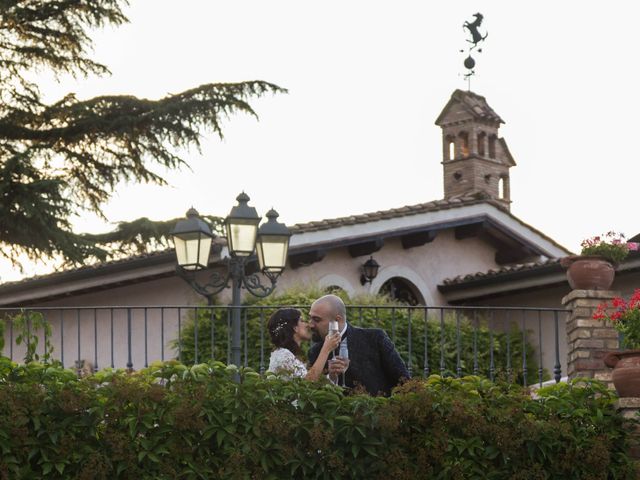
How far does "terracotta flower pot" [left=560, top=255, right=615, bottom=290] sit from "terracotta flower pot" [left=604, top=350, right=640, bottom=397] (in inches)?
128

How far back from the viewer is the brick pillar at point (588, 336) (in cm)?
1277

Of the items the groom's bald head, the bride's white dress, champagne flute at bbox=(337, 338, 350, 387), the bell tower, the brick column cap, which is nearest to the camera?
champagne flute at bbox=(337, 338, 350, 387)

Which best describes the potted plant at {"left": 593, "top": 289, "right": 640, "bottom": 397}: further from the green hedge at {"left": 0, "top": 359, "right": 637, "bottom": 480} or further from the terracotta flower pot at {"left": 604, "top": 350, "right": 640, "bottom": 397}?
the green hedge at {"left": 0, "top": 359, "right": 637, "bottom": 480}

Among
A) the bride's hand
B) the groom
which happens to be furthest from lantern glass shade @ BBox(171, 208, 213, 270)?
the bride's hand

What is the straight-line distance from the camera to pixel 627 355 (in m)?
9.73

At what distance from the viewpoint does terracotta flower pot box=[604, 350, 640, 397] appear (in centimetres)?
951

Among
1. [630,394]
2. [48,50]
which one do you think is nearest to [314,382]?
[630,394]

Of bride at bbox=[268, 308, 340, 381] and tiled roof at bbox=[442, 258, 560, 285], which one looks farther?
tiled roof at bbox=[442, 258, 560, 285]

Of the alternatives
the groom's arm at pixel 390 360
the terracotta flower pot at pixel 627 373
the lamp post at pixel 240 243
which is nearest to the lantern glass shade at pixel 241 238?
the lamp post at pixel 240 243

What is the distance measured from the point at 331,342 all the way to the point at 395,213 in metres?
12.1

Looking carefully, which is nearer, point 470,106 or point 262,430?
point 262,430

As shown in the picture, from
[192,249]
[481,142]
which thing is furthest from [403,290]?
[192,249]

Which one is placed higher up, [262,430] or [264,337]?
[264,337]

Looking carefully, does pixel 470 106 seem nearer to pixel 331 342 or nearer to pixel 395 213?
pixel 395 213
